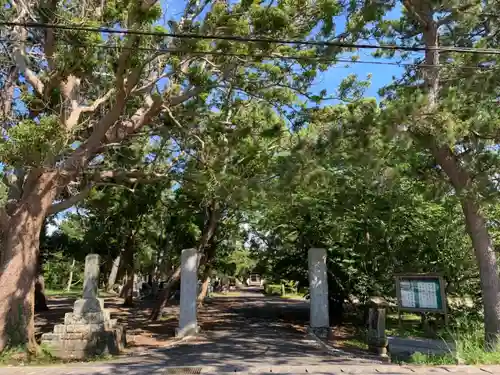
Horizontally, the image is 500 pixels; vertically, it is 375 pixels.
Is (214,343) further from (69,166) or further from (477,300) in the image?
(477,300)

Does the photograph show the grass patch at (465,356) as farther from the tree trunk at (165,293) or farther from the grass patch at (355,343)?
the tree trunk at (165,293)

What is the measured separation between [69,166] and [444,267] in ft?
32.9

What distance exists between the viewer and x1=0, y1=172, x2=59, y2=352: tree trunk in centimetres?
897

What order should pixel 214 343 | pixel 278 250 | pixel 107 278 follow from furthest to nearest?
pixel 107 278 < pixel 278 250 < pixel 214 343

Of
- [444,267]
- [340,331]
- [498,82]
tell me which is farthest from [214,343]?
[498,82]

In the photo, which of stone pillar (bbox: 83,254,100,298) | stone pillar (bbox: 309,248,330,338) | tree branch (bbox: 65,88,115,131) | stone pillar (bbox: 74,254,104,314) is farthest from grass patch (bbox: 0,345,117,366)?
stone pillar (bbox: 309,248,330,338)

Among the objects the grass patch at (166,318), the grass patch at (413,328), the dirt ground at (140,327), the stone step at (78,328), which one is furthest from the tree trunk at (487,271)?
the grass patch at (166,318)

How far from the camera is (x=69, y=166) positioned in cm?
942

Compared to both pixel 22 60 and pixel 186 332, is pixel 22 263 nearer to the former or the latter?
pixel 22 60

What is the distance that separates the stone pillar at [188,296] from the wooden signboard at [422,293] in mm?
5879

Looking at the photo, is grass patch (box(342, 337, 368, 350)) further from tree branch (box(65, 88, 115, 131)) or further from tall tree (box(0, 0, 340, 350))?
tree branch (box(65, 88, 115, 131))

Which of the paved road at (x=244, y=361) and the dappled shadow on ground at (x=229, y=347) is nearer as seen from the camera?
the paved road at (x=244, y=361)

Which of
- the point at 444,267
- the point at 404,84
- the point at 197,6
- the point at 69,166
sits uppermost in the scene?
the point at 197,6

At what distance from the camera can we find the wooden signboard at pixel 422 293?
859 cm
